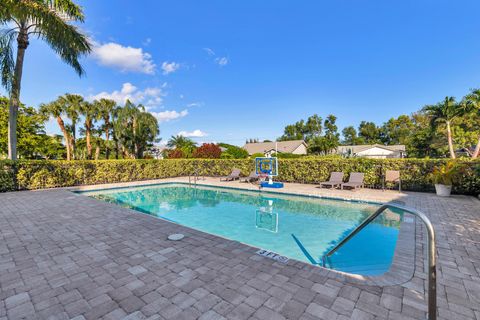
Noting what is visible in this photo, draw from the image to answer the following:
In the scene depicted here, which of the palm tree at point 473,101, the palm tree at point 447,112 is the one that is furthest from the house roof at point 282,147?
the palm tree at point 473,101

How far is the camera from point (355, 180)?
10.5m

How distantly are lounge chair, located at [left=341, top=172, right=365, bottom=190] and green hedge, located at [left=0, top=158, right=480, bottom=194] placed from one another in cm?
56

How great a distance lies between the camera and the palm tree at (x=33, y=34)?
9203 millimetres

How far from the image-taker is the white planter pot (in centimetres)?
862

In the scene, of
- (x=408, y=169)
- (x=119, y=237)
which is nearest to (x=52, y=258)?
(x=119, y=237)

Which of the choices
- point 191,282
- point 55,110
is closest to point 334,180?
point 191,282

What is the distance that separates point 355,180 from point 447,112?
16332 millimetres

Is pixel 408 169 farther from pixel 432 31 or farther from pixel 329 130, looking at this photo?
pixel 329 130

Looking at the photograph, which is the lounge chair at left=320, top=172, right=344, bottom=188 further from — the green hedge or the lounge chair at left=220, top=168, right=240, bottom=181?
the lounge chair at left=220, top=168, right=240, bottom=181

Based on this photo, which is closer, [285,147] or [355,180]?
[355,180]

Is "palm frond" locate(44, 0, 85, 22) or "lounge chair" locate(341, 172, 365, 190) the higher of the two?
"palm frond" locate(44, 0, 85, 22)

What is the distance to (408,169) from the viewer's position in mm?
10039

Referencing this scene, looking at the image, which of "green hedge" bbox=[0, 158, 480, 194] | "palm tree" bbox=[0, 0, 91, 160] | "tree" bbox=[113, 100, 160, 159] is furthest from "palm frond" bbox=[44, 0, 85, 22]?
"tree" bbox=[113, 100, 160, 159]

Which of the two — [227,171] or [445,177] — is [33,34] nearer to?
[227,171]
